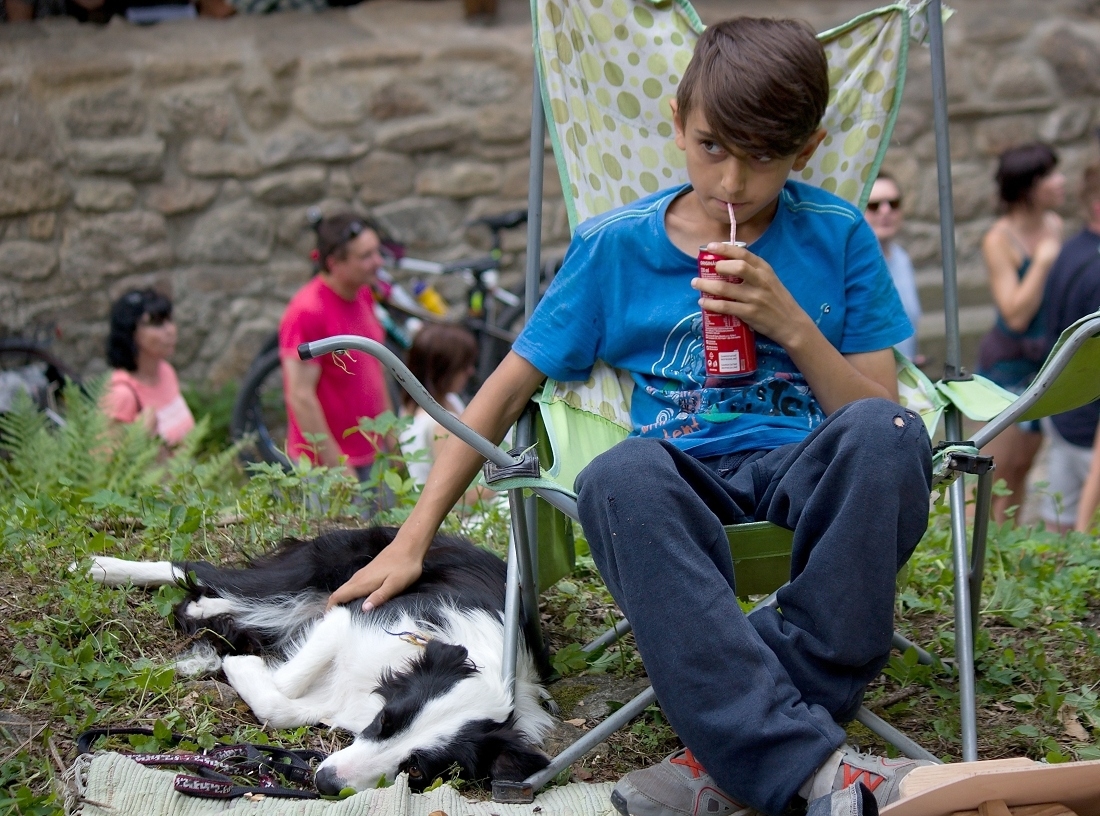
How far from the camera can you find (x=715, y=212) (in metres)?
2.38

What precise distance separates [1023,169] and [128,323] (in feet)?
12.7

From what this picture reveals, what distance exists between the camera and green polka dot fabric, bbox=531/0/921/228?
290 centimetres

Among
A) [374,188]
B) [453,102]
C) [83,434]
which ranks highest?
[453,102]

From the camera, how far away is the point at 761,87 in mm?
2217

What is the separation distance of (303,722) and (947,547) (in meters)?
2.01

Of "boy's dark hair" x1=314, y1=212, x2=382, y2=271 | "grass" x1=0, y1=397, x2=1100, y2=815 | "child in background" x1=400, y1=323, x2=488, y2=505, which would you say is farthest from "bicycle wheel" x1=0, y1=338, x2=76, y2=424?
"child in background" x1=400, y1=323, x2=488, y2=505

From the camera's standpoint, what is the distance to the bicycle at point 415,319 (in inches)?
236

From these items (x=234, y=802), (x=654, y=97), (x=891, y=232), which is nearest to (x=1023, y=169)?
(x=891, y=232)

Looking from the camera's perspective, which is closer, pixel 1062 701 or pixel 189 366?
pixel 1062 701

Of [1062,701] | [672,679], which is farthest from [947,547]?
[672,679]

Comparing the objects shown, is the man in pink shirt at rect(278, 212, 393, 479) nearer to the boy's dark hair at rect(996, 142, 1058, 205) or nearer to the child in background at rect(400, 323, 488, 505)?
the child in background at rect(400, 323, 488, 505)

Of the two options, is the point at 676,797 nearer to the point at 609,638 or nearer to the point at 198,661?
the point at 609,638

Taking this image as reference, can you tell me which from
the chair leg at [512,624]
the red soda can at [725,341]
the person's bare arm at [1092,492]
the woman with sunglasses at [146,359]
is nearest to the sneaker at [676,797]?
the chair leg at [512,624]

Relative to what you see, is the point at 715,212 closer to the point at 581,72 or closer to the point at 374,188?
the point at 581,72
